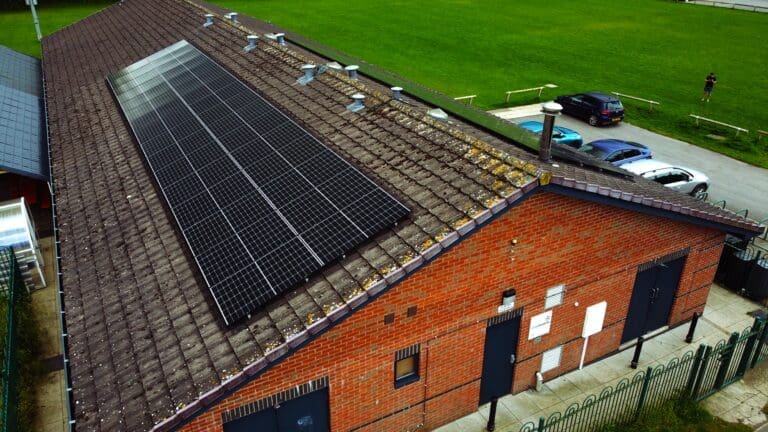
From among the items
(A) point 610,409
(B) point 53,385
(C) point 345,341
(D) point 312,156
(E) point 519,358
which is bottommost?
(B) point 53,385

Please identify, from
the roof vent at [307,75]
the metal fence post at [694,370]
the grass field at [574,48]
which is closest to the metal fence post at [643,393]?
the metal fence post at [694,370]

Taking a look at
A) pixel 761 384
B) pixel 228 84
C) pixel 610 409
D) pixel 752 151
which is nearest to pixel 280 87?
pixel 228 84

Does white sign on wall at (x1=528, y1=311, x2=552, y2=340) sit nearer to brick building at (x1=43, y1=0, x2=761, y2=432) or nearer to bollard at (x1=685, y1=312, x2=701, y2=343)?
brick building at (x1=43, y1=0, x2=761, y2=432)

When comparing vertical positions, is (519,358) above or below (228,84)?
below

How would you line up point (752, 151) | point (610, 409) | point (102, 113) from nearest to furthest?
point (610, 409) → point (102, 113) → point (752, 151)

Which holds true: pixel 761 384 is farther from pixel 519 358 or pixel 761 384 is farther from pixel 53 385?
pixel 53 385

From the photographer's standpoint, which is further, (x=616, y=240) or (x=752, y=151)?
(x=752, y=151)

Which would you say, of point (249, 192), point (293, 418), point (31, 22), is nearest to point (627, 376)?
point (293, 418)
